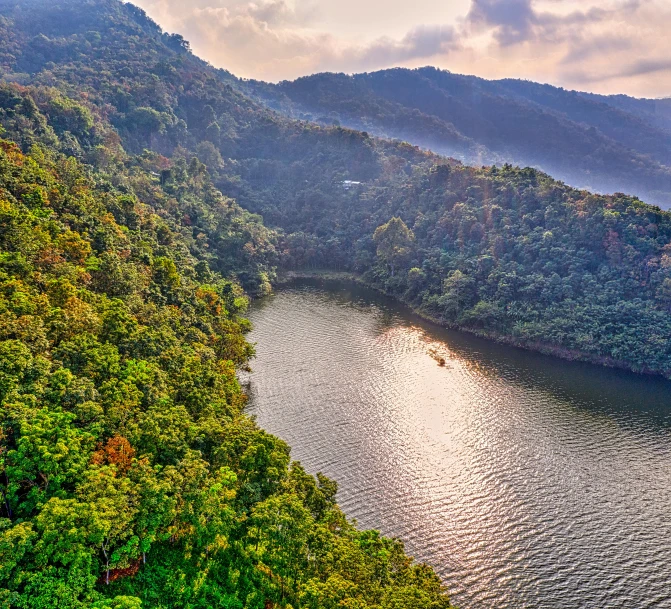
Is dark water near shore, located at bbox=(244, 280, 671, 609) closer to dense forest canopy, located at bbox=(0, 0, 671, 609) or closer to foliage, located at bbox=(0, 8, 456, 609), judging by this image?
dense forest canopy, located at bbox=(0, 0, 671, 609)

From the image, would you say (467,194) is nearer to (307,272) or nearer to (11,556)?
(307,272)

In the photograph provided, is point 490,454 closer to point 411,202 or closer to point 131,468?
point 131,468

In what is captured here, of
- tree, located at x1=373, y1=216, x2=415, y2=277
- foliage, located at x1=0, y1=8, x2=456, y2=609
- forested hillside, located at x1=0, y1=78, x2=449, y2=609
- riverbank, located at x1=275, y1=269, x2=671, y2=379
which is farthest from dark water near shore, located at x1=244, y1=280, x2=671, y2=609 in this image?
tree, located at x1=373, y1=216, x2=415, y2=277

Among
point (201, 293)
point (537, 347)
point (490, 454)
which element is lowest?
point (490, 454)

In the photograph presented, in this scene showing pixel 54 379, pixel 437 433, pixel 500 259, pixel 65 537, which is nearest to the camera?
pixel 65 537

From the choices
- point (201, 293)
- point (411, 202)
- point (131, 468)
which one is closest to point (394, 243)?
point (411, 202)

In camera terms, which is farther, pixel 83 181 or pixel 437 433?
pixel 83 181

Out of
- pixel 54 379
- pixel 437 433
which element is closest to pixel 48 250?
pixel 54 379

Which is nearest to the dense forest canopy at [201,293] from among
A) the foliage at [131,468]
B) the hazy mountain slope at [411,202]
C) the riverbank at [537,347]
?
the foliage at [131,468]
